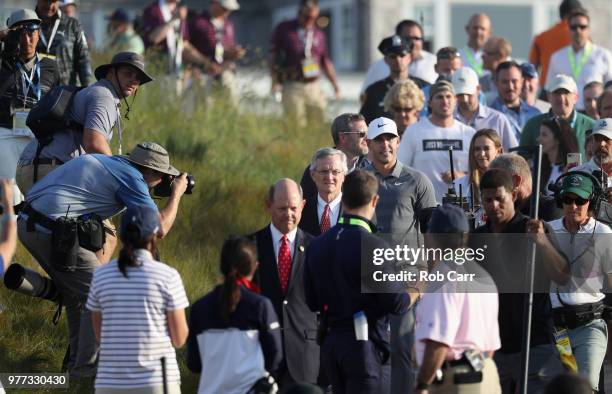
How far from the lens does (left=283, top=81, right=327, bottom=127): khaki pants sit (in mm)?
18391

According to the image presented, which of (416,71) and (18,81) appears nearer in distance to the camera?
(18,81)

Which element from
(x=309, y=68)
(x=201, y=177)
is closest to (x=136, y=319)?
(x=201, y=177)

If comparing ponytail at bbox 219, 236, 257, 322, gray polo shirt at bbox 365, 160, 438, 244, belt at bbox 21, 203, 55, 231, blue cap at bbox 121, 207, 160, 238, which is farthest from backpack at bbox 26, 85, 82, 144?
ponytail at bbox 219, 236, 257, 322

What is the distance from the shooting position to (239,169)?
1586cm

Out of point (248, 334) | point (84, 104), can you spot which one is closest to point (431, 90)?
point (84, 104)

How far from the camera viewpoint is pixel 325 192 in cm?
1025

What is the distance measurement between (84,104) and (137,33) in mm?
8190

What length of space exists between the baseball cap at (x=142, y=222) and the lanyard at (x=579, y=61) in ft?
28.1

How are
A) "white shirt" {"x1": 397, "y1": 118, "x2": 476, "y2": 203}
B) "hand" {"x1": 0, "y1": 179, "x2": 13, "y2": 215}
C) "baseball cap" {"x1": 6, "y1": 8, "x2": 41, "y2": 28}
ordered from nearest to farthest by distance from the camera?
1. "hand" {"x1": 0, "y1": 179, "x2": 13, "y2": 215}
2. "baseball cap" {"x1": 6, "y1": 8, "x2": 41, "y2": 28}
3. "white shirt" {"x1": 397, "y1": 118, "x2": 476, "y2": 203}

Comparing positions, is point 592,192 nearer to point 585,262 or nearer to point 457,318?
point 585,262

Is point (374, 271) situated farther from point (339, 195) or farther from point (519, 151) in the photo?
point (519, 151)

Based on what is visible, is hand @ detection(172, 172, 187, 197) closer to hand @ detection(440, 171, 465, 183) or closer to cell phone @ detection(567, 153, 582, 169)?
hand @ detection(440, 171, 465, 183)

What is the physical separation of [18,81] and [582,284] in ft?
15.6

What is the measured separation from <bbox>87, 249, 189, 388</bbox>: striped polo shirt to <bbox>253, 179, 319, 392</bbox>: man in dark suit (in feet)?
4.22
